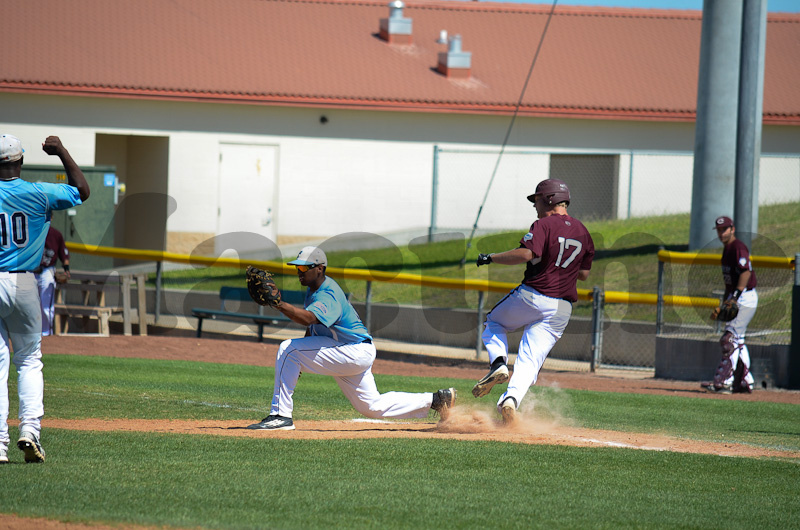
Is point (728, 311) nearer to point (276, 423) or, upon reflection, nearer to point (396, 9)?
point (276, 423)

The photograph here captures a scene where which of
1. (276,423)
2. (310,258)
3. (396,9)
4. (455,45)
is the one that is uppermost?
(396,9)

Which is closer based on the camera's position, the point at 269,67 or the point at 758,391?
the point at 758,391

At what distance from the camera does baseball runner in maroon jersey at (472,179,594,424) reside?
7.79 metres

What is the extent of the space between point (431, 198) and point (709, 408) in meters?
15.5

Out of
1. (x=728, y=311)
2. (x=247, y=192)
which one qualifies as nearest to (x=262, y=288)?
(x=728, y=311)

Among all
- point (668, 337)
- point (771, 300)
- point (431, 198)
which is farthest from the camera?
point (431, 198)

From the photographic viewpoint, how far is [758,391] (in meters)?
13.0

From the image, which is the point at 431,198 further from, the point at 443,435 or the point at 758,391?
the point at 443,435

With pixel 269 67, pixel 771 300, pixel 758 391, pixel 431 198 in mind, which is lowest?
pixel 758 391

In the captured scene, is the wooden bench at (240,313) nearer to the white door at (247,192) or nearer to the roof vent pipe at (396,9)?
the white door at (247,192)

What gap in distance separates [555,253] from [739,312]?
204 inches

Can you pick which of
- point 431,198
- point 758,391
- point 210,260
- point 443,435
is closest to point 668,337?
point 758,391

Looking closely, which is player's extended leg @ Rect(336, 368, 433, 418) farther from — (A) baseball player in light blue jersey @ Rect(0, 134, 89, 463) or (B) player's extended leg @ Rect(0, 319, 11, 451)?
(B) player's extended leg @ Rect(0, 319, 11, 451)

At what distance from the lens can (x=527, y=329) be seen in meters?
8.09
